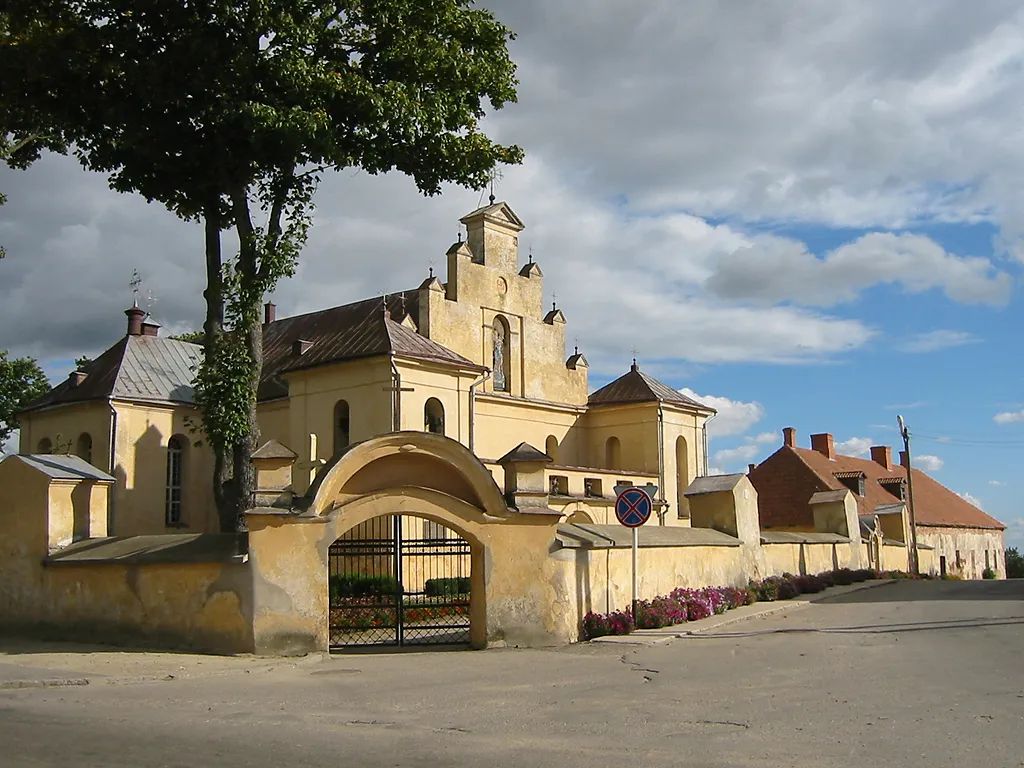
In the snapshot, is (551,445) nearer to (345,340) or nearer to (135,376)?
(345,340)

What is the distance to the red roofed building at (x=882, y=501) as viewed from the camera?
48625 millimetres

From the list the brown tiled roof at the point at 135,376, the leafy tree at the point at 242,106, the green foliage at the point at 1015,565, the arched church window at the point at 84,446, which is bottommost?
the green foliage at the point at 1015,565

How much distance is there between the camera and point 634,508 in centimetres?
1753

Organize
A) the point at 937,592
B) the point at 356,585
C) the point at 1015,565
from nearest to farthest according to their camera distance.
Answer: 1. the point at 356,585
2. the point at 937,592
3. the point at 1015,565

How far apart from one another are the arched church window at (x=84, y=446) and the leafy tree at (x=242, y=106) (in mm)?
14510

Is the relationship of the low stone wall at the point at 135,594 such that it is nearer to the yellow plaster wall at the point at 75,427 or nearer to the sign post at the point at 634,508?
the sign post at the point at 634,508

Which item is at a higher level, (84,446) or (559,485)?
(84,446)

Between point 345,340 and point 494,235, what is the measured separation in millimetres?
7327

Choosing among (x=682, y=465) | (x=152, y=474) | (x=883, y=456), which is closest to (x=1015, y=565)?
(x=883, y=456)

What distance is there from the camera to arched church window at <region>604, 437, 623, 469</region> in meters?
40.6

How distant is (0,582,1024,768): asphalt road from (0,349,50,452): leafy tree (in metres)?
31.9

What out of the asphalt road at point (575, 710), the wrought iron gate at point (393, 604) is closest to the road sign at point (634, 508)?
the asphalt road at point (575, 710)

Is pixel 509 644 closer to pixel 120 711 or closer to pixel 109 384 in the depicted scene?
pixel 120 711

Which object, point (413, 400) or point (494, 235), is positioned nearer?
point (413, 400)
